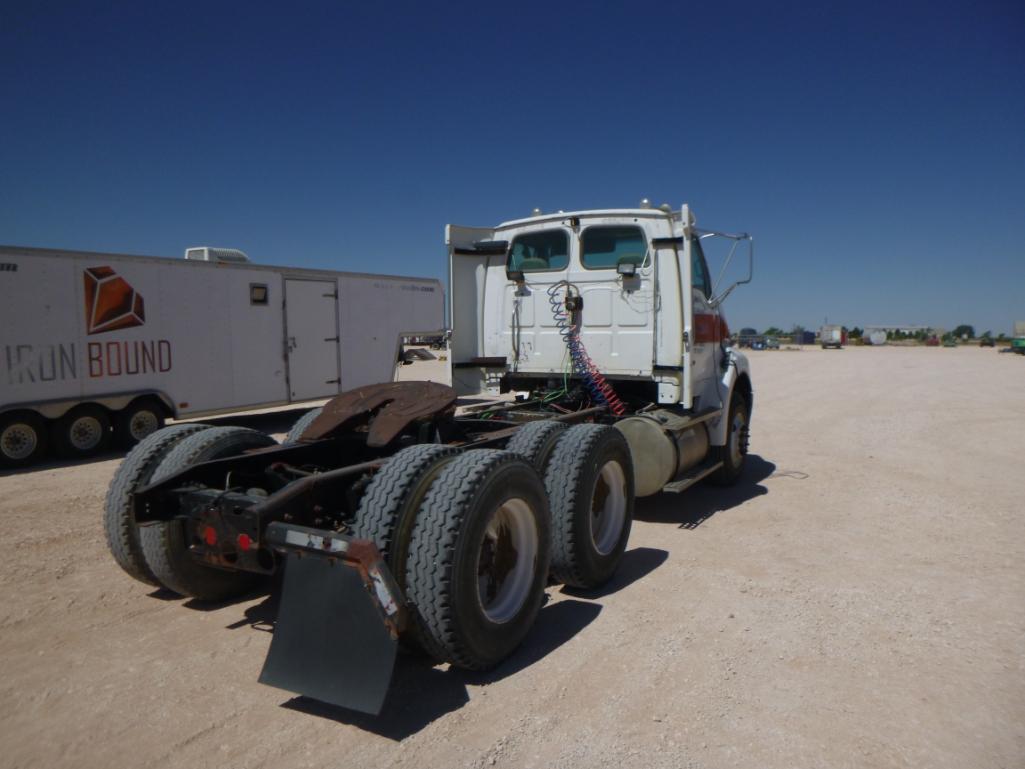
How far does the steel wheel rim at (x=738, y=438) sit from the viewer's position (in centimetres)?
790

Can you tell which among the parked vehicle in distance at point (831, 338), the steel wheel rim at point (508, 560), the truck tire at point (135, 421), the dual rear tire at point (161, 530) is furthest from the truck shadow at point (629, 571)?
the parked vehicle in distance at point (831, 338)

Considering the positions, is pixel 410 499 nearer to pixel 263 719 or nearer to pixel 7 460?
pixel 263 719

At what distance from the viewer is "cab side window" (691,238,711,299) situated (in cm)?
690

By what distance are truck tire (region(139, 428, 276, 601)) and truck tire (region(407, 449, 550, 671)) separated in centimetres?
156

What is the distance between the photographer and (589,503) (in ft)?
14.8

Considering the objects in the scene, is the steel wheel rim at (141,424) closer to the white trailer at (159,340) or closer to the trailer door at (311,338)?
the white trailer at (159,340)

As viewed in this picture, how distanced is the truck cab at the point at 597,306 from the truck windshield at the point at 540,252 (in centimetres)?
1

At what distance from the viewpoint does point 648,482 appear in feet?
19.7

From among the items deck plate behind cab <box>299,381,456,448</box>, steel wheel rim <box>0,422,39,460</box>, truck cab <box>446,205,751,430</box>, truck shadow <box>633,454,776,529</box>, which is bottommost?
truck shadow <box>633,454,776,529</box>

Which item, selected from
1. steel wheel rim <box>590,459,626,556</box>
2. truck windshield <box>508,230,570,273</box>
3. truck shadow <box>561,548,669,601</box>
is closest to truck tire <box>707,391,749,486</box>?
truck shadow <box>561,548,669,601</box>

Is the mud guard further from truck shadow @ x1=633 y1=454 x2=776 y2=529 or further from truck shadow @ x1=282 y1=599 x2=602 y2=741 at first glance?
truck shadow @ x1=633 y1=454 x2=776 y2=529

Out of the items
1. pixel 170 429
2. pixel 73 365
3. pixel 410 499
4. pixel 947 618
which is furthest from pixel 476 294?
pixel 73 365

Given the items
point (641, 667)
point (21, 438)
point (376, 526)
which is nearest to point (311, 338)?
point (21, 438)

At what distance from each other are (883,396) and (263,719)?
18662 mm
